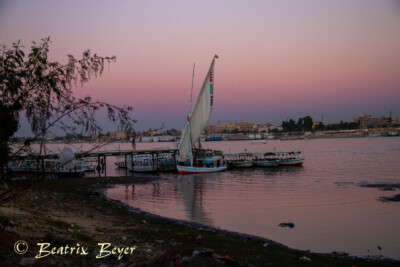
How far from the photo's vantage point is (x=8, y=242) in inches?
224

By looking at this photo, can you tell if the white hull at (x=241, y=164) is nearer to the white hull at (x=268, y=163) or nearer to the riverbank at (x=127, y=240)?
the white hull at (x=268, y=163)

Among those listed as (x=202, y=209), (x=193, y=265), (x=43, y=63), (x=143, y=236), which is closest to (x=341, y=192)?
(x=202, y=209)

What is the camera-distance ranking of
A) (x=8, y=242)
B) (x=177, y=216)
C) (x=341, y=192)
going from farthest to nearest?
(x=341, y=192) < (x=177, y=216) < (x=8, y=242)

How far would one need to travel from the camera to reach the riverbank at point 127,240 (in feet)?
18.2

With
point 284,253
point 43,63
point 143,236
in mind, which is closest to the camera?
point 43,63

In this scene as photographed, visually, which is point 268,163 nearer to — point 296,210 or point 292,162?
point 292,162

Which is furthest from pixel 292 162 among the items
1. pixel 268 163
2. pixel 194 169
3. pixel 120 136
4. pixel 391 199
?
pixel 120 136

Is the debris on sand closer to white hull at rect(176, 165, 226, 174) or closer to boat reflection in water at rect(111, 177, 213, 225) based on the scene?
boat reflection in water at rect(111, 177, 213, 225)

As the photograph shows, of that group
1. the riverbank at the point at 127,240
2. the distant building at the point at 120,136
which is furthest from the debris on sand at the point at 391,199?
the distant building at the point at 120,136

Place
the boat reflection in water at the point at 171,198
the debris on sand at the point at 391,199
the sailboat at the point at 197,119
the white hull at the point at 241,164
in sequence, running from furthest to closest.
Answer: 1. the white hull at the point at 241,164
2. the sailboat at the point at 197,119
3. the debris on sand at the point at 391,199
4. the boat reflection in water at the point at 171,198

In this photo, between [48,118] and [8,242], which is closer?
[48,118]

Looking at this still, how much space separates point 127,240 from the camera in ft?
29.7

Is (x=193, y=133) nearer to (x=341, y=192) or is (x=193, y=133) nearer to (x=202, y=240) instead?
(x=341, y=192)

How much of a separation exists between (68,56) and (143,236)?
6.76m
